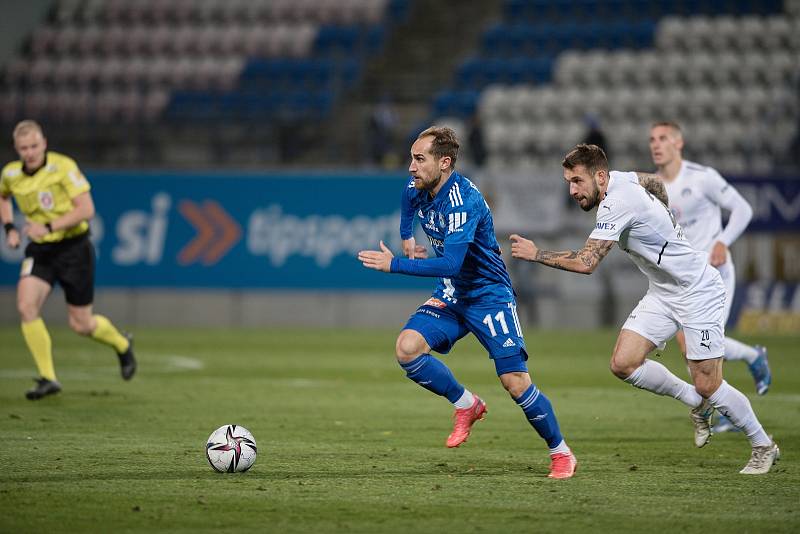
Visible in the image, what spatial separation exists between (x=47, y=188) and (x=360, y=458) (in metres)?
5.10

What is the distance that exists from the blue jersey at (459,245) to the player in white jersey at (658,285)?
453 millimetres

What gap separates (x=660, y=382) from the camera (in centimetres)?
863

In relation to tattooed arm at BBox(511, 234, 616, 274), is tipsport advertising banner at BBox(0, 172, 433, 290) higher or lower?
lower

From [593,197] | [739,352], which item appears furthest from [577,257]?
[739,352]

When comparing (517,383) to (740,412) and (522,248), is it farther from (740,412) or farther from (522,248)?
(740,412)

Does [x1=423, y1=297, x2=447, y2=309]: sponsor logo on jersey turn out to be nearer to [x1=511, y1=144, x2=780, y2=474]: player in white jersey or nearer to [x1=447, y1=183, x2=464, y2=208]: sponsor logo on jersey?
[x1=447, y1=183, x2=464, y2=208]: sponsor logo on jersey

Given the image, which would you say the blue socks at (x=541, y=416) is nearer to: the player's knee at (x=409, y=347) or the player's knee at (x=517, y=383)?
the player's knee at (x=517, y=383)

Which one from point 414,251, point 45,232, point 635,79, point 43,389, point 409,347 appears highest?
point 635,79

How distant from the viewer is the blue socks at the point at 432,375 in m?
8.26

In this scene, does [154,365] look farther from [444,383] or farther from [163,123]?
Answer: [163,123]

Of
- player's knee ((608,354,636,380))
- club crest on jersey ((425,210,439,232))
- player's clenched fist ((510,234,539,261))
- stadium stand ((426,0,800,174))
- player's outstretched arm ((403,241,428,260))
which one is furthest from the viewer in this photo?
stadium stand ((426,0,800,174))

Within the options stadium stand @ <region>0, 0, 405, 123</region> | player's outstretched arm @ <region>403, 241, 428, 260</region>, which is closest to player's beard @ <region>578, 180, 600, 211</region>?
player's outstretched arm @ <region>403, 241, 428, 260</region>

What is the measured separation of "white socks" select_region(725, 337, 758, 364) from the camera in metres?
10.8

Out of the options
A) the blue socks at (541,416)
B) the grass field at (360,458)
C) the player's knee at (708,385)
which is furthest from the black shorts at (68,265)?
the player's knee at (708,385)
